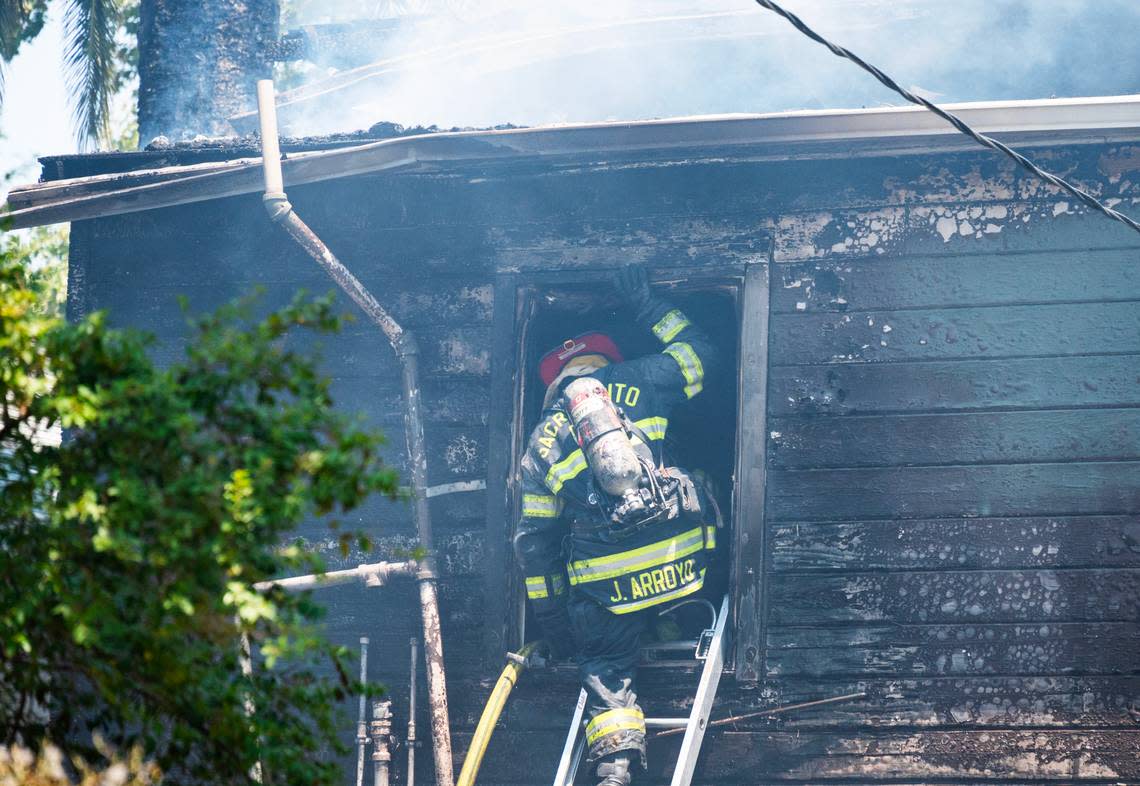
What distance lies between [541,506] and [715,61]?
17.7 feet

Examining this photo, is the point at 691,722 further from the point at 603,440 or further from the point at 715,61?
the point at 715,61

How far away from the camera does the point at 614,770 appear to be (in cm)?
510

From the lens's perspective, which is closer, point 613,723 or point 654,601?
point 613,723

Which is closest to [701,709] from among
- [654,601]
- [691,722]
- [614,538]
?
[691,722]

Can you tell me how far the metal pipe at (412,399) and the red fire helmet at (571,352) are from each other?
681mm

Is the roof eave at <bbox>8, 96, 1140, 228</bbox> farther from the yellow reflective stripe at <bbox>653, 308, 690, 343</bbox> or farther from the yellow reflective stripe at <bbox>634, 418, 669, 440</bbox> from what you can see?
the yellow reflective stripe at <bbox>634, 418, 669, 440</bbox>

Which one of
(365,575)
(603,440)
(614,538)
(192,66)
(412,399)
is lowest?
(365,575)

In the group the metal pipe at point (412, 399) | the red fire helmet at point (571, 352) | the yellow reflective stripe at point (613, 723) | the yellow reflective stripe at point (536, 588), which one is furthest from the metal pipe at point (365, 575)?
the red fire helmet at point (571, 352)

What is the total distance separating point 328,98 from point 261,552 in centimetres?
839

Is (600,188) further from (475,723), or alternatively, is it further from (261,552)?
(261,552)

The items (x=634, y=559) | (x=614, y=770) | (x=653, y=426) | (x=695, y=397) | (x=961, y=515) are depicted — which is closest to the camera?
(x=614, y=770)

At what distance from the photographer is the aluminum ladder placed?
508 centimetres

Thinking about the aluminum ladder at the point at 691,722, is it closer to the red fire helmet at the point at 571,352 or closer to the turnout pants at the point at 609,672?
the turnout pants at the point at 609,672

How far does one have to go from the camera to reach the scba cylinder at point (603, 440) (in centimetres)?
520
